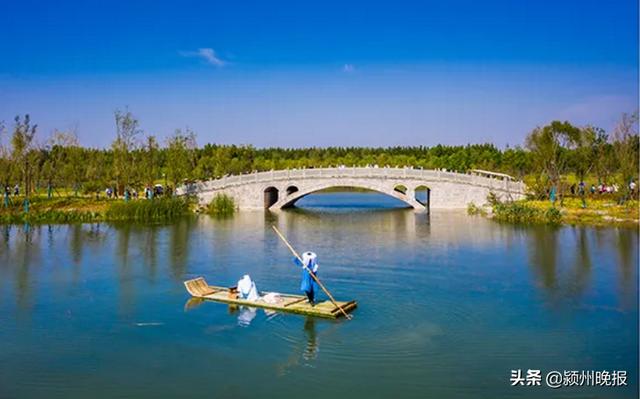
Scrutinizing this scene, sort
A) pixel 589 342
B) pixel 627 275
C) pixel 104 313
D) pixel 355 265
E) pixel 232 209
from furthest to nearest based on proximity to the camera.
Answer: pixel 232 209 → pixel 355 265 → pixel 627 275 → pixel 104 313 → pixel 589 342

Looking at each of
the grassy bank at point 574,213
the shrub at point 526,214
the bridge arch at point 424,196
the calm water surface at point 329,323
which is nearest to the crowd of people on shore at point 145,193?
the calm water surface at point 329,323

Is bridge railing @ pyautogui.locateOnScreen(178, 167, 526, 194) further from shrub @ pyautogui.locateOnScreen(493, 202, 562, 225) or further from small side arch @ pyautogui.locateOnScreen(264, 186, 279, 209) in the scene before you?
shrub @ pyautogui.locateOnScreen(493, 202, 562, 225)

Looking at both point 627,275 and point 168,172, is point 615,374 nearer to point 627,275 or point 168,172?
point 627,275

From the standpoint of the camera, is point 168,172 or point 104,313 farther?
point 168,172

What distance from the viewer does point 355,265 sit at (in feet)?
60.1

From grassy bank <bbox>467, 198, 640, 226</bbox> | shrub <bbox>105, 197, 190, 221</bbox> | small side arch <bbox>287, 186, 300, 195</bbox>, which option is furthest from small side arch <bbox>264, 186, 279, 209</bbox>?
grassy bank <bbox>467, 198, 640, 226</bbox>

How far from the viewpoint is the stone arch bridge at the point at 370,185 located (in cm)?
3750

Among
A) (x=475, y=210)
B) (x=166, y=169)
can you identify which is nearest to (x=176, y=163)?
(x=166, y=169)

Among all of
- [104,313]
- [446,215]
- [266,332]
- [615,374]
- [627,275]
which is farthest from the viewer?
[446,215]

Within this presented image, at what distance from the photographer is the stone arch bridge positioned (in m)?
37.5

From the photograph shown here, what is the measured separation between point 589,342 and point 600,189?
92.9 ft

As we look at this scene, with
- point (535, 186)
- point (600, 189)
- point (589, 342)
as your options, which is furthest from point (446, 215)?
point (589, 342)

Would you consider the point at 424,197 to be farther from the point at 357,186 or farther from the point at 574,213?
the point at 574,213

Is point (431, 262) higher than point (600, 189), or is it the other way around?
point (600, 189)
